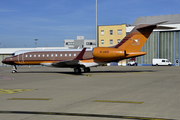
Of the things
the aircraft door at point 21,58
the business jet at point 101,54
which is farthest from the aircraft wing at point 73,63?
the aircraft door at point 21,58

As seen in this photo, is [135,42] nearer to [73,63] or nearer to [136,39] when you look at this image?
[136,39]

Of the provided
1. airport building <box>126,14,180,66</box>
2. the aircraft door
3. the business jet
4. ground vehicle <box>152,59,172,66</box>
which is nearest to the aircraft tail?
the business jet

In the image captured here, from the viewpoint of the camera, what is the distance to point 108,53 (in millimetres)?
30188

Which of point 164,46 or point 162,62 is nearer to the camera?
point 162,62

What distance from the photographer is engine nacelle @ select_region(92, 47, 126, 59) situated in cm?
2996

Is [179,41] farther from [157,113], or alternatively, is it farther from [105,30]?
[157,113]

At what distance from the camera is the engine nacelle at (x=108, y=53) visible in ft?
98.3

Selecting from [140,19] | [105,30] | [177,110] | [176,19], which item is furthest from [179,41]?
[177,110]

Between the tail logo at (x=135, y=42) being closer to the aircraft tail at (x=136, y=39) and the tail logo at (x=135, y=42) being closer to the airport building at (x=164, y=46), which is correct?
the aircraft tail at (x=136, y=39)

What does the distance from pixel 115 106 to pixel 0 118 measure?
4340mm

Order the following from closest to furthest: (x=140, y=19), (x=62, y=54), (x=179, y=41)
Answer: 1. (x=62, y=54)
2. (x=179, y=41)
3. (x=140, y=19)

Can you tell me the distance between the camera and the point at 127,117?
7215mm

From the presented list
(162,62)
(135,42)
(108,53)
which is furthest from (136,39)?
(162,62)

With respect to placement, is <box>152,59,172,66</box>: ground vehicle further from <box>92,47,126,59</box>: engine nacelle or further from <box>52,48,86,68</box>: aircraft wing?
<box>52,48,86,68</box>: aircraft wing
